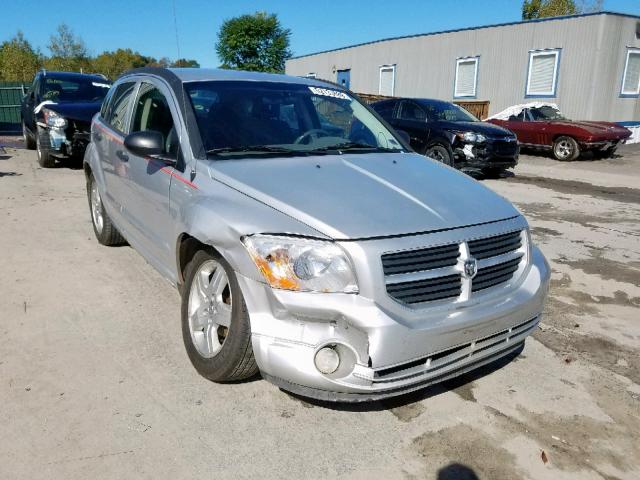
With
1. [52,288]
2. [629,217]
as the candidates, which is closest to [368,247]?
[52,288]

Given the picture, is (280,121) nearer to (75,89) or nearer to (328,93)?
(328,93)

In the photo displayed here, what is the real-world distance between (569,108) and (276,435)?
21.1m

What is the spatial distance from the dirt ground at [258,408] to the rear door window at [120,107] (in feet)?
4.25

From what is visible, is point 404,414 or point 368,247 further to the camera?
point 404,414

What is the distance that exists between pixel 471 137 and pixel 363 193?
8530 mm

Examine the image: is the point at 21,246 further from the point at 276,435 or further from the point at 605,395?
the point at 605,395

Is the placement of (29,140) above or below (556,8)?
below

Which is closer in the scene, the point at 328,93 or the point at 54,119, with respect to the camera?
the point at 328,93

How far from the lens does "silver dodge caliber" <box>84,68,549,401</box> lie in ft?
7.84

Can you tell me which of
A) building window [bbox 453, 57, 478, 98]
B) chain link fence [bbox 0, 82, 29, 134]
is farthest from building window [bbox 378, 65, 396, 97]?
chain link fence [bbox 0, 82, 29, 134]

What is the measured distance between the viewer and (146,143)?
3367 millimetres

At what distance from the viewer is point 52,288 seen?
4.40 meters

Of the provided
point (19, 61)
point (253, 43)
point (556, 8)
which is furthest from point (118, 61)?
point (556, 8)

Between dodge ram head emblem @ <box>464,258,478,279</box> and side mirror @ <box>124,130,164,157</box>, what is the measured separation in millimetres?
1999
